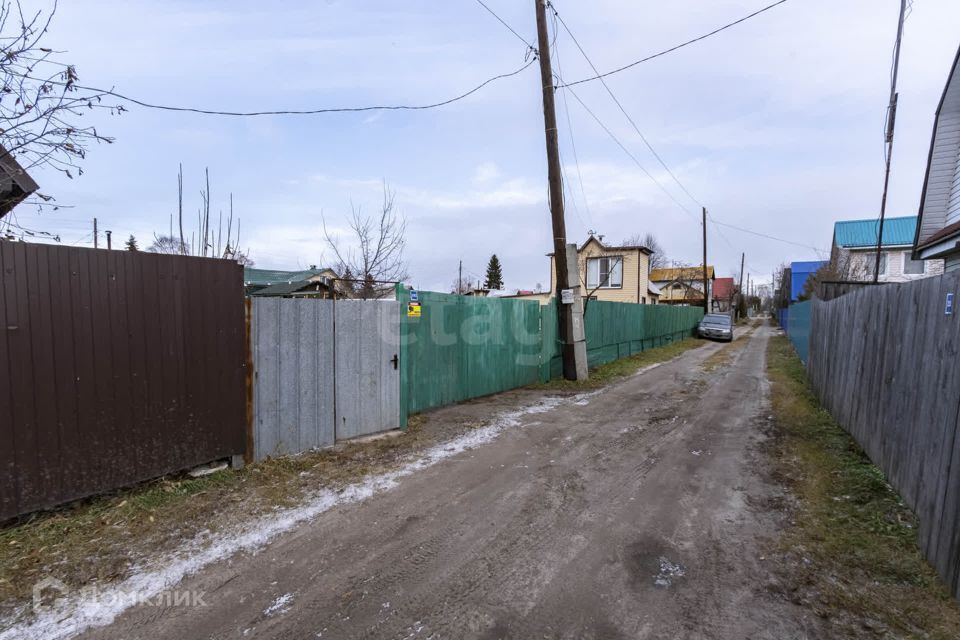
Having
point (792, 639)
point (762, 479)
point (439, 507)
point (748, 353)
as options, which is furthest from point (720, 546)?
point (748, 353)

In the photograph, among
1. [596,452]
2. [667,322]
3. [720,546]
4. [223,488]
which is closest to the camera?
[720,546]

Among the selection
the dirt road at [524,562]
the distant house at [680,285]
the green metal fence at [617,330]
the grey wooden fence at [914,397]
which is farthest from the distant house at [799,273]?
the dirt road at [524,562]

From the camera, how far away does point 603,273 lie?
3091cm

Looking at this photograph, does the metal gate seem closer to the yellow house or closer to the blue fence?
the blue fence

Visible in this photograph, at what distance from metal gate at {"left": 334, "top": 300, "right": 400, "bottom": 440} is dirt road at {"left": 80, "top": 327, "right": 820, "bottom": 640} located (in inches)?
54.8

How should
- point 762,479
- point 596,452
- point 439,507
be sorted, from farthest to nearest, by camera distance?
point 596,452
point 762,479
point 439,507

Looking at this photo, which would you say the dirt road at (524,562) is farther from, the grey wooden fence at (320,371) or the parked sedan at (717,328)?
the parked sedan at (717,328)

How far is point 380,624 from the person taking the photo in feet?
8.25

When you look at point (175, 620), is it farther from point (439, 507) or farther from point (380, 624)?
point (439, 507)

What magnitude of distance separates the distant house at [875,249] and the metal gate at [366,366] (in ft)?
107

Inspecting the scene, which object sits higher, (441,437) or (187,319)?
(187,319)

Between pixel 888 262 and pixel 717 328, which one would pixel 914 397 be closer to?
pixel 717 328

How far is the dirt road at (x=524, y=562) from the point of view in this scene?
2514mm

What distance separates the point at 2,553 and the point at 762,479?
6345mm
